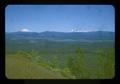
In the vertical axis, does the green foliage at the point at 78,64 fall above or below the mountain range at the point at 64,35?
below

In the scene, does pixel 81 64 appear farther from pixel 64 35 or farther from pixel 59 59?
pixel 64 35

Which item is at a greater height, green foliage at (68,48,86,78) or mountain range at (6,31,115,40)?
mountain range at (6,31,115,40)

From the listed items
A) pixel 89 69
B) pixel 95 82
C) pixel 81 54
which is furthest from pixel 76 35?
pixel 95 82

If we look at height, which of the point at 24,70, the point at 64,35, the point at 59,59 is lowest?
the point at 24,70

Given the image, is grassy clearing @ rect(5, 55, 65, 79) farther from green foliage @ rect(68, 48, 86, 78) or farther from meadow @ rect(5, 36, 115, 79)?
green foliage @ rect(68, 48, 86, 78)

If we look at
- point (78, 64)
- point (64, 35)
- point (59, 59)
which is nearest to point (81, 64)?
point (78, 64)

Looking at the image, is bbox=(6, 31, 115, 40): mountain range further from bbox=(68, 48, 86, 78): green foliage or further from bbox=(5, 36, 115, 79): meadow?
bbox=(68, 48, 86, 78): green foliage

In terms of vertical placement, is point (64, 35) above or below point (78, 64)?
above

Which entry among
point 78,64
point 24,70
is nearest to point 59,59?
point 78,64

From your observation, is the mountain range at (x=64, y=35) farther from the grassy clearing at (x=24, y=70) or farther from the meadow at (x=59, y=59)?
the grassy clearing at (x=24, y=70)

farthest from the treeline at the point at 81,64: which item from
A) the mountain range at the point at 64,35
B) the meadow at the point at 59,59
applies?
the mountain range at the point at 64,35

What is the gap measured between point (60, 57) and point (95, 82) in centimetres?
43

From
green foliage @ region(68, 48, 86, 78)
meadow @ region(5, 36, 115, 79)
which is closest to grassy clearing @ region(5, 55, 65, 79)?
meadow @ region(5, 36, 115, 79)
